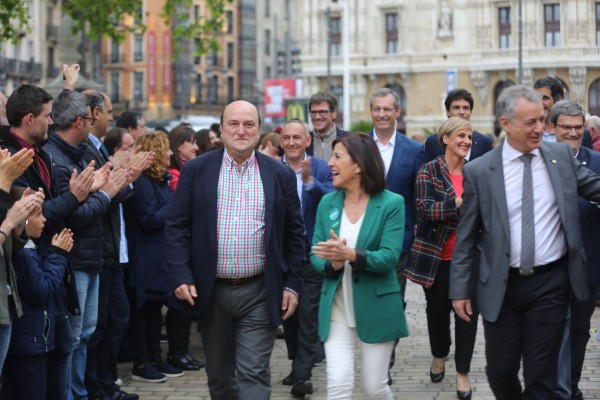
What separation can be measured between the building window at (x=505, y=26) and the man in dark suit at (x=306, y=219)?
54172 millimetres

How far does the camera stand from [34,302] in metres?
6.71

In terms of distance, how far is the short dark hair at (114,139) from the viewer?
10344mm

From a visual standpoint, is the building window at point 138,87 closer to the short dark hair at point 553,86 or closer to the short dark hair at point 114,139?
the short dark hair at point 114,139

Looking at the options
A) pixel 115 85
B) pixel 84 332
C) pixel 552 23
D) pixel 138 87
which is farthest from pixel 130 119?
pixel 115 85

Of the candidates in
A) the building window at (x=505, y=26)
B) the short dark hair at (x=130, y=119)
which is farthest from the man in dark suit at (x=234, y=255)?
the building window at (x=505, y=26)

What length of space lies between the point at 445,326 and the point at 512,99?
3.10 meters

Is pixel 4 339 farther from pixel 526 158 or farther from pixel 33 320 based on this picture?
pixel 526 158

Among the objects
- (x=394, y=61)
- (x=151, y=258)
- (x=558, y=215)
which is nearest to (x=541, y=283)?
(x=558, y=215)

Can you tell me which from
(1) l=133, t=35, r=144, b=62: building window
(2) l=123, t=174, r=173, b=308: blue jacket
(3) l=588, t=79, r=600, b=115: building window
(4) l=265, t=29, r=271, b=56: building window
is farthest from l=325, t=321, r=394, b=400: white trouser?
(4) l=265, t=29, r=271, b=56: building window

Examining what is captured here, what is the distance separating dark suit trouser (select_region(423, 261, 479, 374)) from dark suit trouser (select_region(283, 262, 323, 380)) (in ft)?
3.21

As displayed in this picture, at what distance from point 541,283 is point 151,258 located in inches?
166

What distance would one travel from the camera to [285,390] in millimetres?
9164

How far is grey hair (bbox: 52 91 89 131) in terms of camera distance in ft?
25.8

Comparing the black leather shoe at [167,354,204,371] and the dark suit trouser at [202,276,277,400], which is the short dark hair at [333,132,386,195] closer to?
the dark suit trouser at [202,276,277,400]
